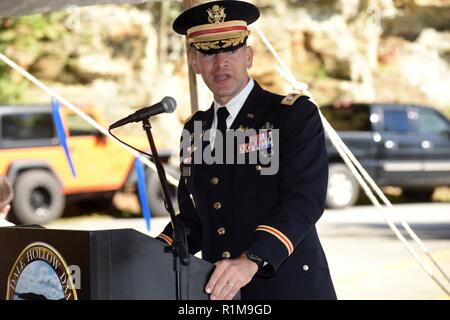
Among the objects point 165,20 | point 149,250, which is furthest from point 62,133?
point 165,20

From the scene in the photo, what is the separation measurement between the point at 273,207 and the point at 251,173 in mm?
147

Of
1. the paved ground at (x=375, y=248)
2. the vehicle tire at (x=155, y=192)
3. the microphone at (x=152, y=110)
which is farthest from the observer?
the vehicle tire at (x=155, y=192)

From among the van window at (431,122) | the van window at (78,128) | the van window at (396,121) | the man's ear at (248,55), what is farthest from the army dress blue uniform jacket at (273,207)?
the van window at (431,122)

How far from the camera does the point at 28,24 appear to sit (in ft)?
69.6

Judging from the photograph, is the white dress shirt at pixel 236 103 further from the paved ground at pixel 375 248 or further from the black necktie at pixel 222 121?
the paved ground at pixel 375 248

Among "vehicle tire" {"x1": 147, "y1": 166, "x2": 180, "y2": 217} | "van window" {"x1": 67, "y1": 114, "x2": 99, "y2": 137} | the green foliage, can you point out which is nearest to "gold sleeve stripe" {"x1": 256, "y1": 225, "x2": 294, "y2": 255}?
"vehicle tire" {"x1": 147, "y1": 166, "x2": 180, "y2": 217}

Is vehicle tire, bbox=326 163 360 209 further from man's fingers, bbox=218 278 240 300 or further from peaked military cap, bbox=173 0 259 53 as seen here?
man's fingers, bbox=218 278 240 300

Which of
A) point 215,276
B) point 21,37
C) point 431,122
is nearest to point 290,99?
point 215,276

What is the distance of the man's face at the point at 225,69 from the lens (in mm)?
3352

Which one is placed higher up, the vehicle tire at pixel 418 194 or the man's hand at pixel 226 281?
the man's hand at pixel 226 281

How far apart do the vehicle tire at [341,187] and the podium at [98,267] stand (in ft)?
47.3

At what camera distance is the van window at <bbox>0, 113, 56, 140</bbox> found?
50.0 feet

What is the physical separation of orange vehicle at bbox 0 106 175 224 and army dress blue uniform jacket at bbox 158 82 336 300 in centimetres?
1165

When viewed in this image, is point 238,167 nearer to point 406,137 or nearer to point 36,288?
point 36,288
